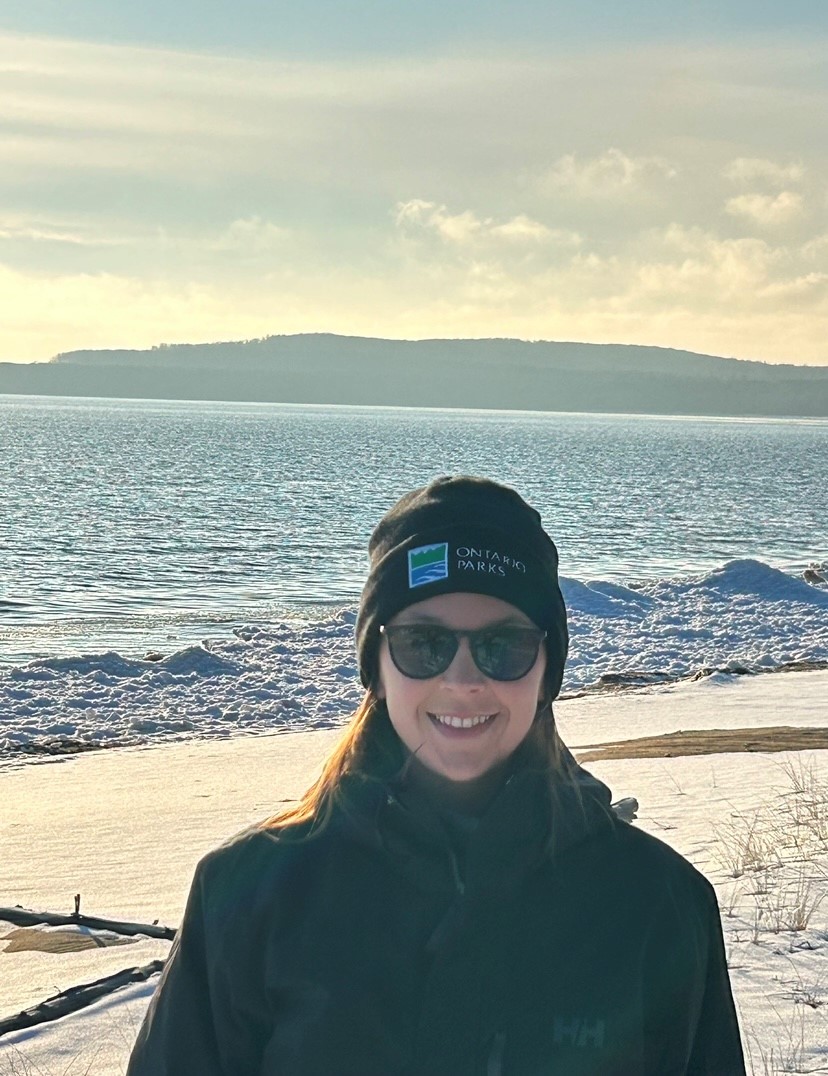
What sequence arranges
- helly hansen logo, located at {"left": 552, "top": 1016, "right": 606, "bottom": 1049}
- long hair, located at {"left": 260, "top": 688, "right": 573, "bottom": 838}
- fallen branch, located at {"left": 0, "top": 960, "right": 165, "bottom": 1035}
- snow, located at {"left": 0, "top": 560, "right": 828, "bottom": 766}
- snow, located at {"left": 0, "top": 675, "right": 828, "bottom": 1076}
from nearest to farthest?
helly hansen logo, located at {"left": 552, "top": 1016, "right": 606, "bottom": 1049} < long hair, located at {"left": 260, "top": 688, "right": 573, "bottom": 838} < snow, located at {"left": 0, "top": 675, "right": 828, "bottom": 1076} < fallen branch, located at {"left": 0, "top": 960, "right": 165, "bottom": 1035} < snow, located at {"left": 0, "top": 560, "right": 828, "bottom": 766}

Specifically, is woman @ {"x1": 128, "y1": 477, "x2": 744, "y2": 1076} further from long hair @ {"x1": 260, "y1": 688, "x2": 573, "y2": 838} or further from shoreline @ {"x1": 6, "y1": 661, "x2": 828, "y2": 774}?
shoreline @ {"x1": 6, "y1": 661, "x2": 828, "y2": 774}

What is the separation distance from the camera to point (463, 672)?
2.20m

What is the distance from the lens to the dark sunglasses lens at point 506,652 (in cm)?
221

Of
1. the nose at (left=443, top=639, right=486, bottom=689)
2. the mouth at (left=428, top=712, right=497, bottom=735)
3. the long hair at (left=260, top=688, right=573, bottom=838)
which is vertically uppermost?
the nose at (left=443, top=639, right=486, bottom=689)

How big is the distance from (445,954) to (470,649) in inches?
20.1

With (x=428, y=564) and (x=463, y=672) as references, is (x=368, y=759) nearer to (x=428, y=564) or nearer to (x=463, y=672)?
(x=463, y=672)

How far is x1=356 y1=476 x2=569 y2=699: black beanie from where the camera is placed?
2.24m

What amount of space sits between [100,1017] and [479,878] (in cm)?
346

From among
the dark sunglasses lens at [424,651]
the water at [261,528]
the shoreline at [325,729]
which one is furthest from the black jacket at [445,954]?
the water at [261,528]

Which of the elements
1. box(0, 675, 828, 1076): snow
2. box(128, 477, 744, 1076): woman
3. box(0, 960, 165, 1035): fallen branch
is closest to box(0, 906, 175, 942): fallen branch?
box(0, 675, 828, 1076): snow

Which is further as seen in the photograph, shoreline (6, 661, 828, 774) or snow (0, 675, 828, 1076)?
shoreline (6, 661, 828, 774)

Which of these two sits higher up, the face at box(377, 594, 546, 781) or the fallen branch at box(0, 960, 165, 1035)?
the face at box(377, 594, 546, 781)

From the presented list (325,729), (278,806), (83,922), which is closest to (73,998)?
(83,922)

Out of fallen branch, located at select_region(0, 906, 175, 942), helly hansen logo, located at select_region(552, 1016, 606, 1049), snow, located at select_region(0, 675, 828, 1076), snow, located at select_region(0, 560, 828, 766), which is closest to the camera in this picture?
helly hansen logo, located at select_region(552, 1016, 606, 1049)
